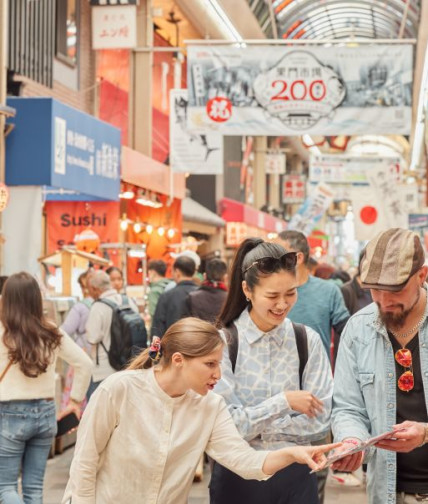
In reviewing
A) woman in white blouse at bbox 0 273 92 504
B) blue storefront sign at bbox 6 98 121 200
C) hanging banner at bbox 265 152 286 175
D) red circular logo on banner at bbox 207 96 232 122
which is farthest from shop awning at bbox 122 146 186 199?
hanging banner at bbox 265 152 286 175

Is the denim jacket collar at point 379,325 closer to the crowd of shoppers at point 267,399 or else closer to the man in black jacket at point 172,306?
the crowd of shoppers at point 267,399

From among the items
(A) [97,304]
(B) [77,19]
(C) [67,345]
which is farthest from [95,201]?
(C) [67,345]

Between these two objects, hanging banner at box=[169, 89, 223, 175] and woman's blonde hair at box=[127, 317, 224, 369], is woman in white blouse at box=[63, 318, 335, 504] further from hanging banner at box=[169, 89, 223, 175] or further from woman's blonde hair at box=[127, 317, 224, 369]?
hanging banner at box=[169, 89, 223, 175]

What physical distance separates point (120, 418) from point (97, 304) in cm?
515

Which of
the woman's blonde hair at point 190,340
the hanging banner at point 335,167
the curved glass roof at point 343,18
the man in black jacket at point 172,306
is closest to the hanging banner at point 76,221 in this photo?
the man in black jacket at point 172,306

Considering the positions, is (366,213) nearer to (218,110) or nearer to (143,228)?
(143,228)

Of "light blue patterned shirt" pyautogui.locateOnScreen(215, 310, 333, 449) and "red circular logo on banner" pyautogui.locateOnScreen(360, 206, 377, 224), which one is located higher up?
"red circular logo on banner" pyautogui.locateOnScreen(360, 206, 377, 224)

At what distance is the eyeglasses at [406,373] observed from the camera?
3.50m

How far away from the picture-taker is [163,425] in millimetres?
3605

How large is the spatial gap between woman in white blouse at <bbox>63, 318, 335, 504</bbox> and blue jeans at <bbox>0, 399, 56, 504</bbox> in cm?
208

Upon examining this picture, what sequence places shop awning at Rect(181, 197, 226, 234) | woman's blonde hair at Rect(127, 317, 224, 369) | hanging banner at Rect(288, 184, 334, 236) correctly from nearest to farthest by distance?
woman's blonde hair at Rect(127, 317, 224, 369)
hanging banner at Rect(288, 184, 334, 236)
shop awning at Rect(181, 197, 226, 234)

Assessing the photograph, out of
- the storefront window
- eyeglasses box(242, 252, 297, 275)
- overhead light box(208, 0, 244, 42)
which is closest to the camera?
eyeglasses box(242, 252, 297, 275)

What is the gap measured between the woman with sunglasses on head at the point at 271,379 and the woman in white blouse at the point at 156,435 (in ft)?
0.78

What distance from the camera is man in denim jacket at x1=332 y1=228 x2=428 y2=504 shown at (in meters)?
3.38
